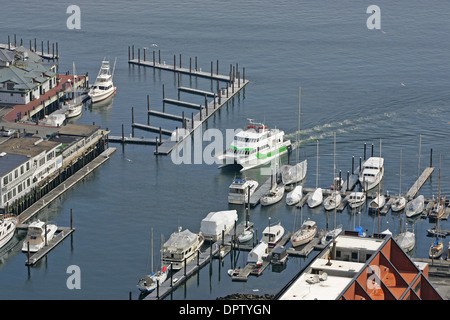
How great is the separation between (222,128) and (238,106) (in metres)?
13.2

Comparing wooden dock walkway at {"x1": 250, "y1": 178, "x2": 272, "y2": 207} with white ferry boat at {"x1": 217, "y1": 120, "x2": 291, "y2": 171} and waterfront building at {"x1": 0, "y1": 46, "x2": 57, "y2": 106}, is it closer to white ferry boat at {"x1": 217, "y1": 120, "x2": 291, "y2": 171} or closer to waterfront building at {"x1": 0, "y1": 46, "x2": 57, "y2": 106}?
white ferry boat at {"x1": 217, "y1": 120, "x2": 291, "y2": 171}

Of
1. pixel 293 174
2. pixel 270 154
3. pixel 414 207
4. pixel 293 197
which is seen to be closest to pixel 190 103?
pixel 270 154

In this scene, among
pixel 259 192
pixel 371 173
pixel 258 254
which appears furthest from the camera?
pixel 371 173

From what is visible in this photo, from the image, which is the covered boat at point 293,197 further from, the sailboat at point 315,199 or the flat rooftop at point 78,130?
the flat rooftop at point 78,130

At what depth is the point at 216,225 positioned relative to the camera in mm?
107125

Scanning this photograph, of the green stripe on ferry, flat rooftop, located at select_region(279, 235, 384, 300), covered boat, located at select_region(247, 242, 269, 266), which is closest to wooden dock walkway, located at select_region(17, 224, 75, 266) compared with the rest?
covered boat, located at select_region(247, 242, 269, 266)

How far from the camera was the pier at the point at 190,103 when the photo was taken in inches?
5684

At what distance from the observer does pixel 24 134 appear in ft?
433

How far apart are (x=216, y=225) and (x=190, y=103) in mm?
58190

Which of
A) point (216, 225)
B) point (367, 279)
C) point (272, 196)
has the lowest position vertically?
point (216, 225)

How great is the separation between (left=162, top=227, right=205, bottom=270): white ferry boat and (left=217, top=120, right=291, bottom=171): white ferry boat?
28448 millimetres

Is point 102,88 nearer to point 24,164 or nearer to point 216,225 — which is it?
point 24,164
